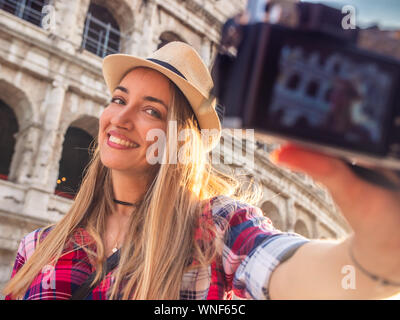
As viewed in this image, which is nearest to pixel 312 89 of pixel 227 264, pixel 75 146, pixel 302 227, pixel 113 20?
pixel 227 264

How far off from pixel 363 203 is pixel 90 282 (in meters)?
1.09

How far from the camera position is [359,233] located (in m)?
0.63

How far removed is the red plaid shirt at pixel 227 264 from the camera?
3.34 feet

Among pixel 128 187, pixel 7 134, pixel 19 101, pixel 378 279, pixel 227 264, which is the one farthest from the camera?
pixel 7 134

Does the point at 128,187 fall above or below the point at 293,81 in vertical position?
below

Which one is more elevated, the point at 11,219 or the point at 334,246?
the point at 334,246

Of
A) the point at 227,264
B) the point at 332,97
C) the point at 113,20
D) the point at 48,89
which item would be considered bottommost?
the point at 227,264

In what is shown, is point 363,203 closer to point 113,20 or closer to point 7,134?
point 7,134

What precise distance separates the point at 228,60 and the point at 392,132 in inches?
11.5

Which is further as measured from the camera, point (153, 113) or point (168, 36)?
point (168, 36)

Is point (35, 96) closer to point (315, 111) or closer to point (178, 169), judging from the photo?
point (178, 169)

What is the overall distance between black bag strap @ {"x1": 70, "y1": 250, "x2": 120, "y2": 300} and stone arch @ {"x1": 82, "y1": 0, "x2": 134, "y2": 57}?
10692 mm

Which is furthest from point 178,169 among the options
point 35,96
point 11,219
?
point 35,96

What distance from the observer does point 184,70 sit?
1.69 m
